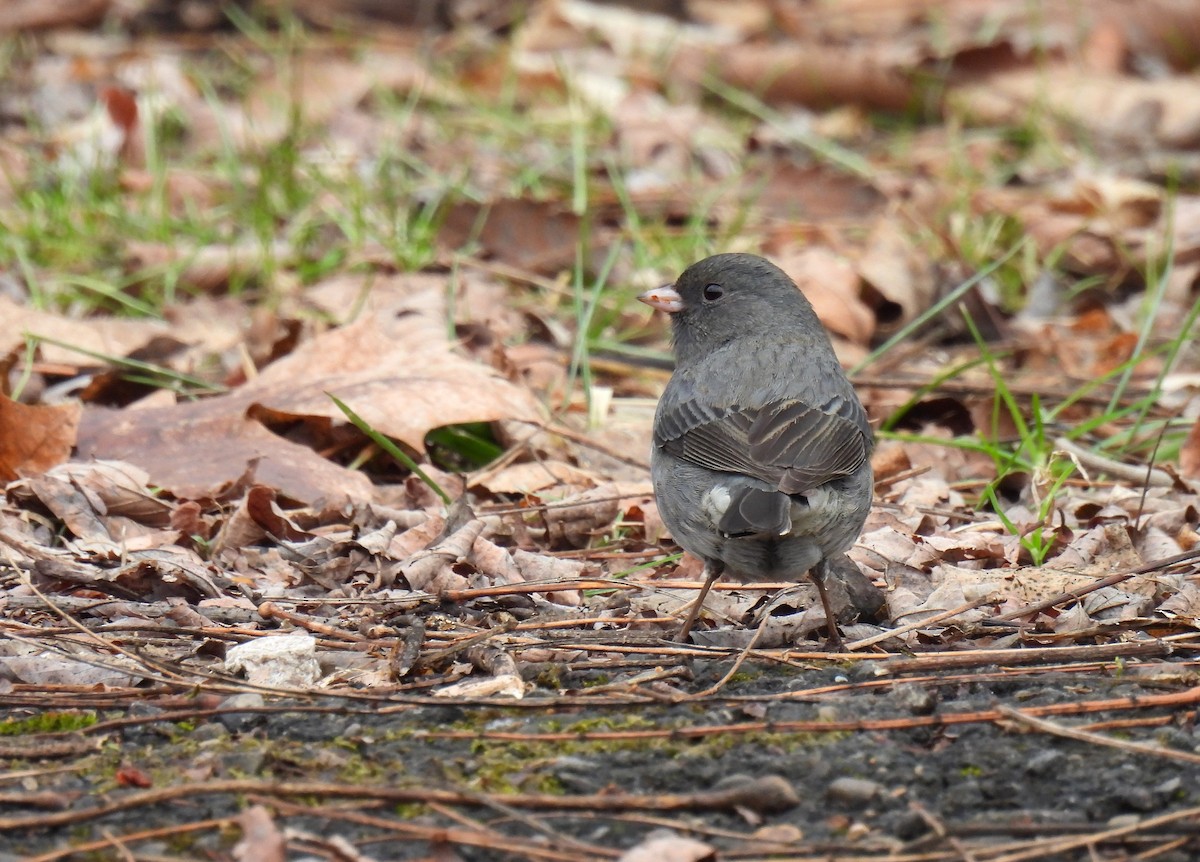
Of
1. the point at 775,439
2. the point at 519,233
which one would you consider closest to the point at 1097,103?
the point at 519,233

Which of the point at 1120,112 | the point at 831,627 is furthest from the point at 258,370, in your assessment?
the point at 1120,112

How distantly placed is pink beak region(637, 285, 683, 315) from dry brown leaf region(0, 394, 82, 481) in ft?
5.65

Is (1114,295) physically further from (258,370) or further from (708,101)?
(258,370)

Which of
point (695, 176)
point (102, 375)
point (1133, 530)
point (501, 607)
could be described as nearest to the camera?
point (501, 607)

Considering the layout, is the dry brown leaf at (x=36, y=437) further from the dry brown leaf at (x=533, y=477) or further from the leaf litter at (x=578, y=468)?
the dry brown leaf at (x=533, y=477)

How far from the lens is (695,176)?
754 cm

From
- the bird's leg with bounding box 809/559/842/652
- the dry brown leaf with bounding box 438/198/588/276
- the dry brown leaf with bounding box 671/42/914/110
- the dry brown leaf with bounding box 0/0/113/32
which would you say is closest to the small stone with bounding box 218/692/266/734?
the bird's leg with bounding box 809/559/842/652

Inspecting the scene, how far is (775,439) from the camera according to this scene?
145 inches

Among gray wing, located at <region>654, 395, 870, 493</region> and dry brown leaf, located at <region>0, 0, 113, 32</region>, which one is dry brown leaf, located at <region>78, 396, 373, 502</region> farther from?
dry brown leaf, located at <region>0, 0, 113, 32</region>

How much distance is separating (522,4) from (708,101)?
2.35 metres

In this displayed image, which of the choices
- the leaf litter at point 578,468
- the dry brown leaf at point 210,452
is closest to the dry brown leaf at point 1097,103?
the leaf litter at point 578,468

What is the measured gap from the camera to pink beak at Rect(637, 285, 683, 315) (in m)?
4.63

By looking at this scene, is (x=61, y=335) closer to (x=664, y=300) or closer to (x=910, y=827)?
(x=664, y=300)

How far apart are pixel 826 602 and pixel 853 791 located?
107cm
